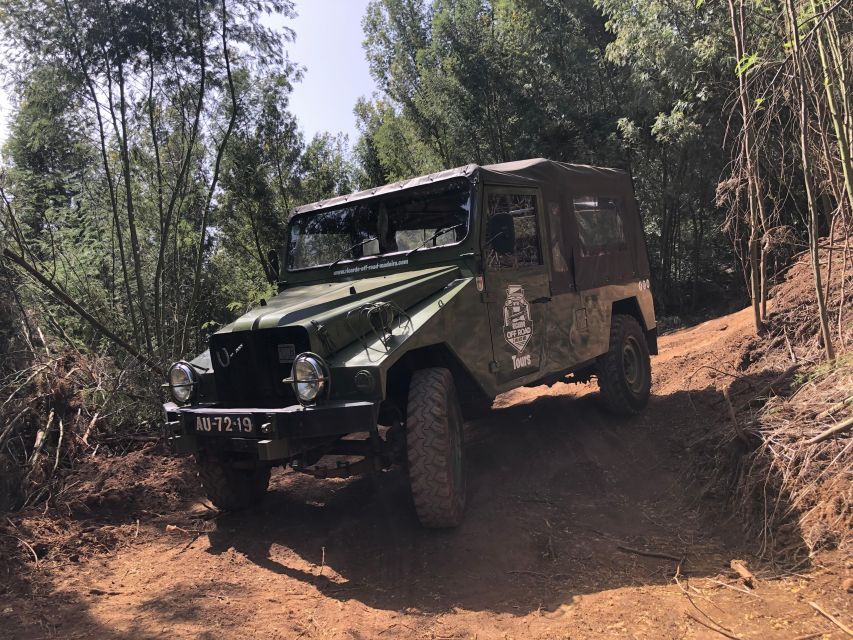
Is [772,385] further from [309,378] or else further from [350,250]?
[309,378]

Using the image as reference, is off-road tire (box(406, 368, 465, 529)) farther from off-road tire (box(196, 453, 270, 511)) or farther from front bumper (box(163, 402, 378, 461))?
off-road tire (box(196, 453, 270, 511))

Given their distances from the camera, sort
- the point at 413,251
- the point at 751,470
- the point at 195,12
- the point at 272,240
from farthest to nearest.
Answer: the point at 272,240
the point at 195,12
the point at 413,251
the point at 751,470

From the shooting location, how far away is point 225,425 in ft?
Result: 12.5

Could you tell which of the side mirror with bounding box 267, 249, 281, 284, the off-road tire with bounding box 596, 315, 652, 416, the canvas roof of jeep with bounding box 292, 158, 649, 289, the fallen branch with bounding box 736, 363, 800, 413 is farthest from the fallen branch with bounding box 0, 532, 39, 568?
the fallen branch with bounding box 736, 363, 800, 413

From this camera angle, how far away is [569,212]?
5805mm

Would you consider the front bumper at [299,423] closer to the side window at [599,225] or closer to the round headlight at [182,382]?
the round headlight at [182,382]

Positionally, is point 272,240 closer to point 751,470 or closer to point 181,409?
point 181,409

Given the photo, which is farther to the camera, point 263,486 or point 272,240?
point 272,240


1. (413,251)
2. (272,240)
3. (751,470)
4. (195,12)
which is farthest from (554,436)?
(272,240)

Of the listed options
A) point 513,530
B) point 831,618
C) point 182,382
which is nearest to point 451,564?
point 513,530

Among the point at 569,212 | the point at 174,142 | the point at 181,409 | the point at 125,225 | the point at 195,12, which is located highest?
the point at 195,12

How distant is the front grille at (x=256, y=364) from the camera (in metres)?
3.93

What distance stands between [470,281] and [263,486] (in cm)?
227

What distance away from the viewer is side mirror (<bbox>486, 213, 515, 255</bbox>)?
4520 mm
